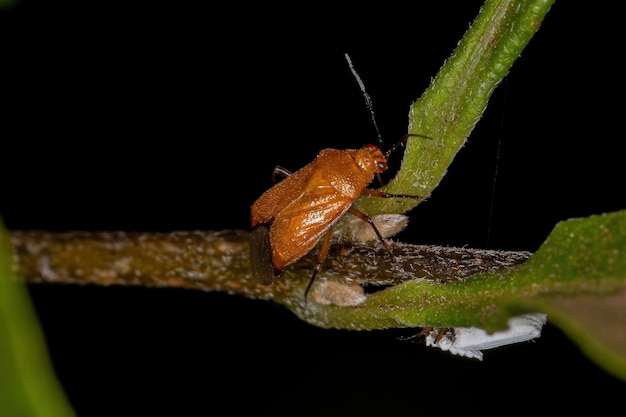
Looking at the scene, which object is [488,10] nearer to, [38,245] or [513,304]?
[513,304]

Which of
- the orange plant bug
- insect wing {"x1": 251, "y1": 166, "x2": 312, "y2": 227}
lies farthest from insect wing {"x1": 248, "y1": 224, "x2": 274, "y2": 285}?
insect wing {"x1": 251, "y1": 166, "x2": 312, "y2": 227}

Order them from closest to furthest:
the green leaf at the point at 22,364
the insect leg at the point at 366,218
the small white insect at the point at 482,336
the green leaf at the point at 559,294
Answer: the green leaf at the point at 559,294, the green leaf at the point at 22,364, the small white insect at the point at 482,336, the insect leg at the point at 366,218

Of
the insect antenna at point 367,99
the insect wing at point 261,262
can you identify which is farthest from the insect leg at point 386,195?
the insect antenna at point 367,99

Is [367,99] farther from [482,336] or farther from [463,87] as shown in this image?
[482,336]

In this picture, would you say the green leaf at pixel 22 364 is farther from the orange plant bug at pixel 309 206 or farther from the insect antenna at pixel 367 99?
the insect antenna at pixel 367 99

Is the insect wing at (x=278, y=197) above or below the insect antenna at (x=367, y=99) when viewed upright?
below

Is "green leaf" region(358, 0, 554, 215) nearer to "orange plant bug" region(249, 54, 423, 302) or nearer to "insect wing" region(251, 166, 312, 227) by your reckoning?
"orange plant bug" region(249, 54, 423, 302)

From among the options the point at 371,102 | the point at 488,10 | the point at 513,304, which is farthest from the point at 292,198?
the point at 513,304
